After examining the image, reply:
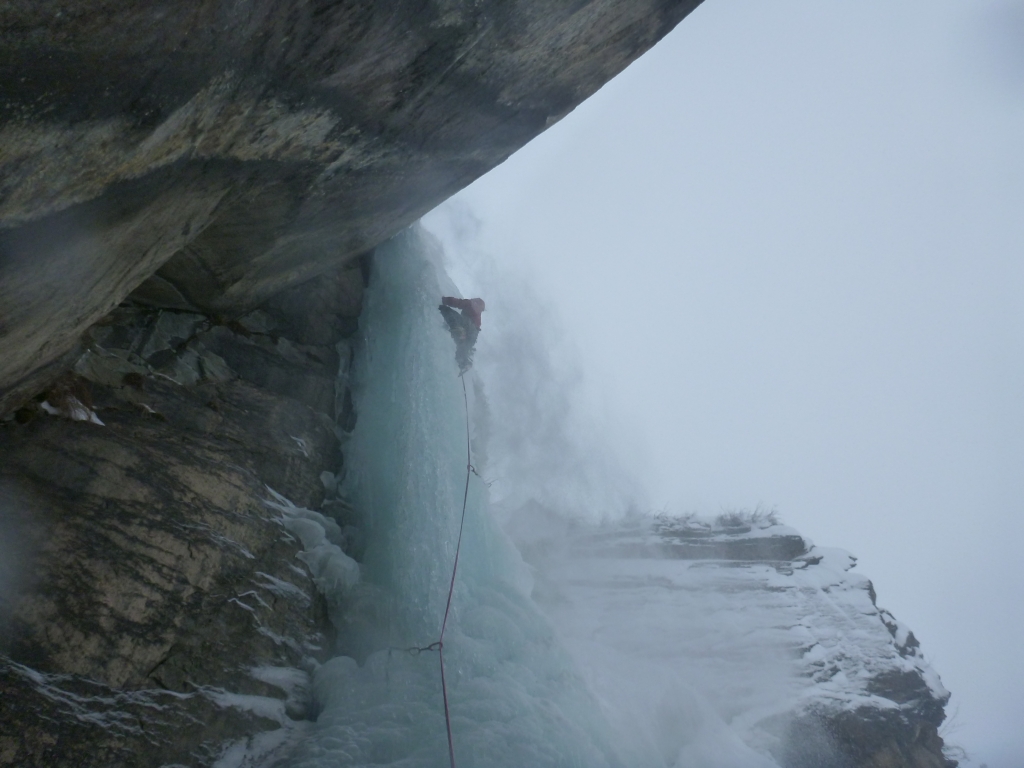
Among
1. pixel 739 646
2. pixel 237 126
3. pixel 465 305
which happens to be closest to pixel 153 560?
pixel 237 126

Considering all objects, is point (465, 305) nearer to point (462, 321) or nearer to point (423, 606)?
point (462, 321)

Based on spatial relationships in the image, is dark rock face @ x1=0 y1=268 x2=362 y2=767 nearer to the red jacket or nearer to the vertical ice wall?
the vertical ice wall

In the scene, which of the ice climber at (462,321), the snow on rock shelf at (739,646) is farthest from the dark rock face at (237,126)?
the snow on rock shelf at (739,646)

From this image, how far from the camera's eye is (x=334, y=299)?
6.98 meters

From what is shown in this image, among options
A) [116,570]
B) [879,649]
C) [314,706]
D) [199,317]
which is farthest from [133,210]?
[879,649]

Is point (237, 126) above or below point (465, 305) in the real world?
below

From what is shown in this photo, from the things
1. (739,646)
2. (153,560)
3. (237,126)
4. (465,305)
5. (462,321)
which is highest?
(465,305)

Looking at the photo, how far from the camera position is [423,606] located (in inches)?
197

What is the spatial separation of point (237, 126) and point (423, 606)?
3.61 m

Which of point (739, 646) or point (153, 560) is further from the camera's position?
point (739, 646)

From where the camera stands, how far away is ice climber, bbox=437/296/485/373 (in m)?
7.58

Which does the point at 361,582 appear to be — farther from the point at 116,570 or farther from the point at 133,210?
the point at 133,210

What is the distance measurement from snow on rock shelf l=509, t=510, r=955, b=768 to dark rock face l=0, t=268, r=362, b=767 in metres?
3.47

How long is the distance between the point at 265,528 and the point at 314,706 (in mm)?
1313
